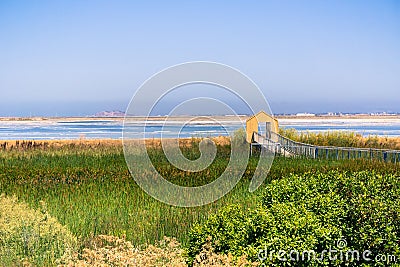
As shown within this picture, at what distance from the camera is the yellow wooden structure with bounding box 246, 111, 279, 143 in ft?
80.3

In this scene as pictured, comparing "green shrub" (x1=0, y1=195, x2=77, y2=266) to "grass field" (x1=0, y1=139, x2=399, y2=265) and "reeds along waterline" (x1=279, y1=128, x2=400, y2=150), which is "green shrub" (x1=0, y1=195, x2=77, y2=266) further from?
"reeds along waterline" (x1=279, y1=128, x2=400, y2=150)

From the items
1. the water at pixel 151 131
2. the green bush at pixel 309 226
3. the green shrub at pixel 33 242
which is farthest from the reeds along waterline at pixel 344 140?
the green shrub at pixel 33 242

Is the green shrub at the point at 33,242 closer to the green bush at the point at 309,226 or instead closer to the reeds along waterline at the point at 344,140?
the green bush at the point at 309,226

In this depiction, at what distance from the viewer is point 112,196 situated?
35.2 feet

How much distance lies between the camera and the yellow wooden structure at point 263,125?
24.5m

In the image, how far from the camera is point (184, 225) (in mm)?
8234

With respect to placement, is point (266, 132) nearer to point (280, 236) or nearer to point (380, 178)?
point (380, 178)

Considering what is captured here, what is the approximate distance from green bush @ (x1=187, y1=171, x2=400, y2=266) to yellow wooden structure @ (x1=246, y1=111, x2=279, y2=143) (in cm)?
1754

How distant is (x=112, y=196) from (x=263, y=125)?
16.2m

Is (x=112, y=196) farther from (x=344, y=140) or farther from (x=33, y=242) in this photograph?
(x=344, y=140)

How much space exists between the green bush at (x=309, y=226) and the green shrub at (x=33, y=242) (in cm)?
173

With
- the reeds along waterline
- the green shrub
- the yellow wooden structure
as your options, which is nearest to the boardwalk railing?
the yellow wooden structure

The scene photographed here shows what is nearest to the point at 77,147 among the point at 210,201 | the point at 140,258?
the point at 210,201

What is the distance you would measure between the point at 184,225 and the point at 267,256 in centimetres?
329
